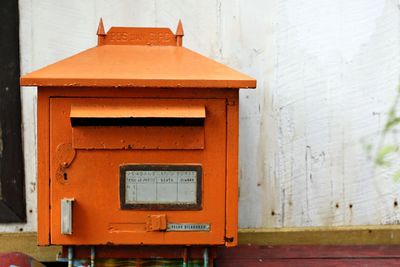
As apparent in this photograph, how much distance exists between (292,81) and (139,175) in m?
1.30

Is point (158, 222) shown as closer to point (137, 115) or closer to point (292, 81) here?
point (137, 115)

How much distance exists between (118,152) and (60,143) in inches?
9.7

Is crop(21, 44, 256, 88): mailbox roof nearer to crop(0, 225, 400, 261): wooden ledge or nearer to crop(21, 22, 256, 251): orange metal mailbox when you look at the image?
crop(21, 22, 256, 251): orange metal mailbox

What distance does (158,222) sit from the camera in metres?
2.54

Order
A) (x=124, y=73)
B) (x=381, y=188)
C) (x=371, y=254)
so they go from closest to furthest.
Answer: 1. (x=124, y=73)
2. (x=371, y=254)
3. (x=381, y=188)

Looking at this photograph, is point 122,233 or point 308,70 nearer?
point 122,233

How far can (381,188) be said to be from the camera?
355 centimetres

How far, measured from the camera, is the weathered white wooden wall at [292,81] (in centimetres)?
336

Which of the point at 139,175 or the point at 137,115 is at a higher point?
the point at 137,115

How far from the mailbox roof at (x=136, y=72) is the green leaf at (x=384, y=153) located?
1335mm

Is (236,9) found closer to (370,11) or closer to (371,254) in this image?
(370,11)

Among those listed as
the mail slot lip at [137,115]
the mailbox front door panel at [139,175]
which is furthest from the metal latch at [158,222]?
the mail slot lip at [137,115]

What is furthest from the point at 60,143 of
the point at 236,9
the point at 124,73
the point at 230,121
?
the point at 236,9

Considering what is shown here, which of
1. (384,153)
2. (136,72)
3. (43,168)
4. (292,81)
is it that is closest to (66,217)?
(43,168)
